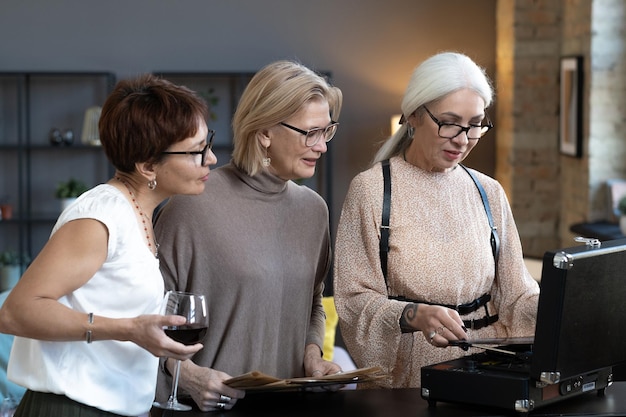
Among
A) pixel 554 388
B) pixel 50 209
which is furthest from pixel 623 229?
pixel 50 209

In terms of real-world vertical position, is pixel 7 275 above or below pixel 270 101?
below

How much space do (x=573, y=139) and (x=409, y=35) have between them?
184 centimetres

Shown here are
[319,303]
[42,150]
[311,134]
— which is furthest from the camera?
[42,150]

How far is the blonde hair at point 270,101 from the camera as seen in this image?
2264mm

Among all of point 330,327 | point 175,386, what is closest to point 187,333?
point 175,386

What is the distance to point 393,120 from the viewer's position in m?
7.19

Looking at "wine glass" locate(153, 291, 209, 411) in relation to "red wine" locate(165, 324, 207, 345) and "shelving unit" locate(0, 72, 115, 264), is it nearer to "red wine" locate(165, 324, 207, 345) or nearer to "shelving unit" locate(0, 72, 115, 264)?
"red wine" locate(165, 324, 207, 345)

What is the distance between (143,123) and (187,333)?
0.44 meters

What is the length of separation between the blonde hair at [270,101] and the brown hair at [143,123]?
29 cm

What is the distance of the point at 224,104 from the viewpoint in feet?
25.4

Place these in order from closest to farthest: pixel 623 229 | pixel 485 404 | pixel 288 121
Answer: pixel 485 404
pixel 288 121
pixel 623 229

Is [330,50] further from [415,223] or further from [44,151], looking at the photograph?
[415,223]

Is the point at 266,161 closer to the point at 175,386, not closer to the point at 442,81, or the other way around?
the point at 442,81

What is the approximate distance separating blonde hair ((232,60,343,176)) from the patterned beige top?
0.78ft
